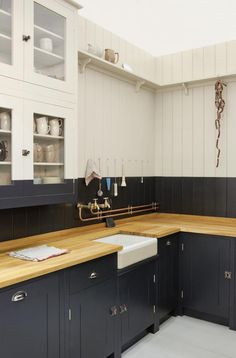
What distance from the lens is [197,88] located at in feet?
12.6

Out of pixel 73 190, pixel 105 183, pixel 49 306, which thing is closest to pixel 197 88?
pixel 105 183

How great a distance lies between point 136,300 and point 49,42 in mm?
2030

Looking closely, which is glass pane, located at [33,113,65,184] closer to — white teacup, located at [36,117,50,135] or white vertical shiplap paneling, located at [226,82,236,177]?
Result: white teacup, located at [36,117,50,135]

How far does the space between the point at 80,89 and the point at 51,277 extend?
1747 millimetres

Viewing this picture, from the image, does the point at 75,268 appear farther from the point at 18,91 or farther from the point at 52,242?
the point at 18,91

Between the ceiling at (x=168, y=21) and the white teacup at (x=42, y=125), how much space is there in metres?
1.60

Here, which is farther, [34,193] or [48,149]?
[48,149]

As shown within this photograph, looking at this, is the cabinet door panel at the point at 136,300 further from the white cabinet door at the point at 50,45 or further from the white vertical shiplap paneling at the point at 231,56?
the white vertical shiplap paneling at the point at 231,56

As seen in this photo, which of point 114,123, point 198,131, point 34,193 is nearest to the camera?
point 34,193

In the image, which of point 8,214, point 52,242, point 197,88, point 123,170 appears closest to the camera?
point 8,214

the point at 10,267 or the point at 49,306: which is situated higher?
the point at 10,267

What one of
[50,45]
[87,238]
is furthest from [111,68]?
[87,238]

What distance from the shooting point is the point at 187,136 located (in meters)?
3.92

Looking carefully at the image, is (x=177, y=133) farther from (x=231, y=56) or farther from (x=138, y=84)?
(x=231, y=56)
